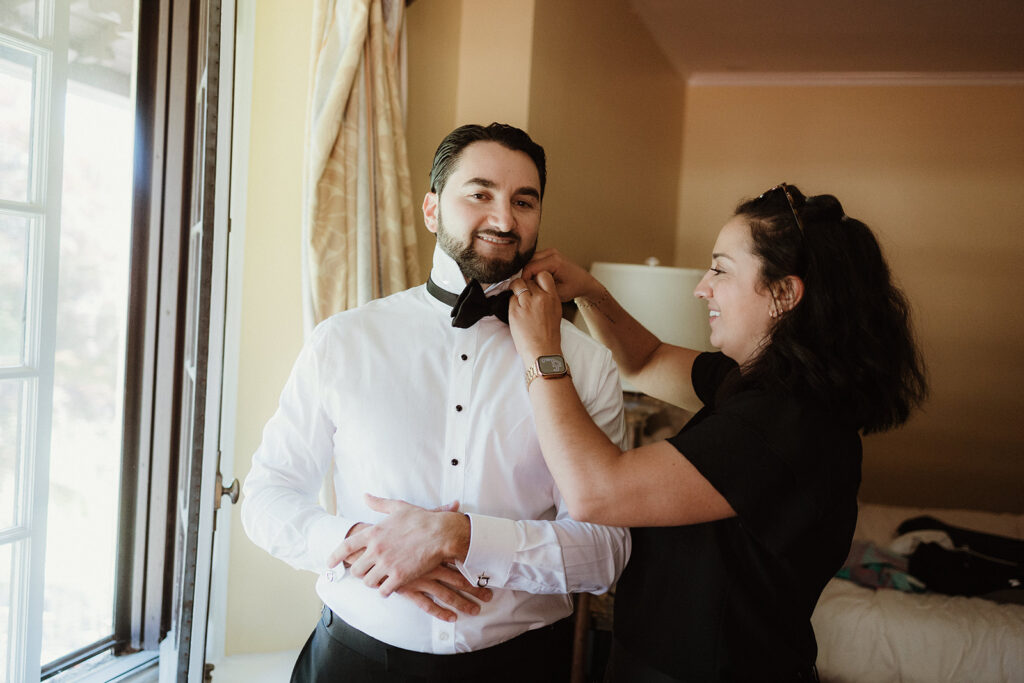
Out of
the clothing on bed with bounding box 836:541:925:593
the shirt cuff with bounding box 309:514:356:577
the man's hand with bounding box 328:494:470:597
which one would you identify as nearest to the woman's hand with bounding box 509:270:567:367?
the man's hand with bounding box 328:494:470:597

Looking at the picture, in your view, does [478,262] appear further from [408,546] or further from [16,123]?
[16,123]

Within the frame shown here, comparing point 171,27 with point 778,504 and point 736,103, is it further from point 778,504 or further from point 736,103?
point 736,103

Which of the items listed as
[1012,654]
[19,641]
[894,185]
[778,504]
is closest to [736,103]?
[894,185]

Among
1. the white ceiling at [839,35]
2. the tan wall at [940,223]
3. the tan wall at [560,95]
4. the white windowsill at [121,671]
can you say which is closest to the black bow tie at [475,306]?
the tan wall at [560,95]

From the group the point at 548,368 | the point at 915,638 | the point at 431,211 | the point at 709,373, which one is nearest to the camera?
the point at 548,368

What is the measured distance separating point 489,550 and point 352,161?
3.74ft

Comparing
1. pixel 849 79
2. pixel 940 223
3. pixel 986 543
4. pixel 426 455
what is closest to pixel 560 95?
pixel 426 455

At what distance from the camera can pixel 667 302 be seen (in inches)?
116

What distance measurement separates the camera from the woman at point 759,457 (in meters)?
1.19

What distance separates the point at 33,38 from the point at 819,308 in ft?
5.11

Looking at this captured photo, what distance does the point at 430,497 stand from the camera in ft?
4.47

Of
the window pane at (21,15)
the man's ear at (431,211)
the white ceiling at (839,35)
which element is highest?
the white ceiling at (839,35)

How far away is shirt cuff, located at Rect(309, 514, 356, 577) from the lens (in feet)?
4.17

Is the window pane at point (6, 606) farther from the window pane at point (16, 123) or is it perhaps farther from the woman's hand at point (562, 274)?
the woman's hand at point (562, 274)
